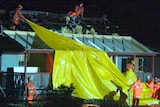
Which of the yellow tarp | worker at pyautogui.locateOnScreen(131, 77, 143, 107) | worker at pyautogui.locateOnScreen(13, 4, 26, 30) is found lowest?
worker at pyautogui.locateOnScreen(131, 77, 143, 107)

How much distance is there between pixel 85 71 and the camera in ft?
60.0

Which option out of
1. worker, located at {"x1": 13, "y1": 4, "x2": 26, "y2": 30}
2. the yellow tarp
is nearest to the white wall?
worker, located at {"x1": 13, "y1": 4, "x2": 26, "y2": 30}

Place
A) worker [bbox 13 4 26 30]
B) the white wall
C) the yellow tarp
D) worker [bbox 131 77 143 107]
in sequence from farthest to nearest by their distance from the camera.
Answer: worker [bbox 13 4 26 30], the white wall, the yellow tarp, worker [bbox 131 77 143 107]

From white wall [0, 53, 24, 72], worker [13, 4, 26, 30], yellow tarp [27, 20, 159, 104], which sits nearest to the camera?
yellow tarp [27, 20, 159, 104]

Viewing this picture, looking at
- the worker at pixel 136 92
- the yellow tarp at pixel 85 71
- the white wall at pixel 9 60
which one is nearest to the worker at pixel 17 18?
the white wall at pixel 9 60

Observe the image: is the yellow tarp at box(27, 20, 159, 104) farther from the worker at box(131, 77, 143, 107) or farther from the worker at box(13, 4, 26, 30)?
the worker at box(13, 4, 26, 30)

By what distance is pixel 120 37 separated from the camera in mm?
25547

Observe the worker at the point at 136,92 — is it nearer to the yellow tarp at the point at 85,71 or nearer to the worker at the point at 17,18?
the yellow tarp at the point at 85,71

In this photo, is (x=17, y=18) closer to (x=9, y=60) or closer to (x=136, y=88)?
(x=9, y=60)

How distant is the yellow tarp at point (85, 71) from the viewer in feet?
58.2

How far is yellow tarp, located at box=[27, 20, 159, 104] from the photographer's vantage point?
17.8 metres

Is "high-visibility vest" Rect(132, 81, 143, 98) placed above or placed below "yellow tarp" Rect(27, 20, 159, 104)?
below

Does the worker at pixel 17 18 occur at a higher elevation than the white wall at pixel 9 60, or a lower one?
higher

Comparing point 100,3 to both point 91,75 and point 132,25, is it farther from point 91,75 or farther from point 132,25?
Answer: point 91,75
